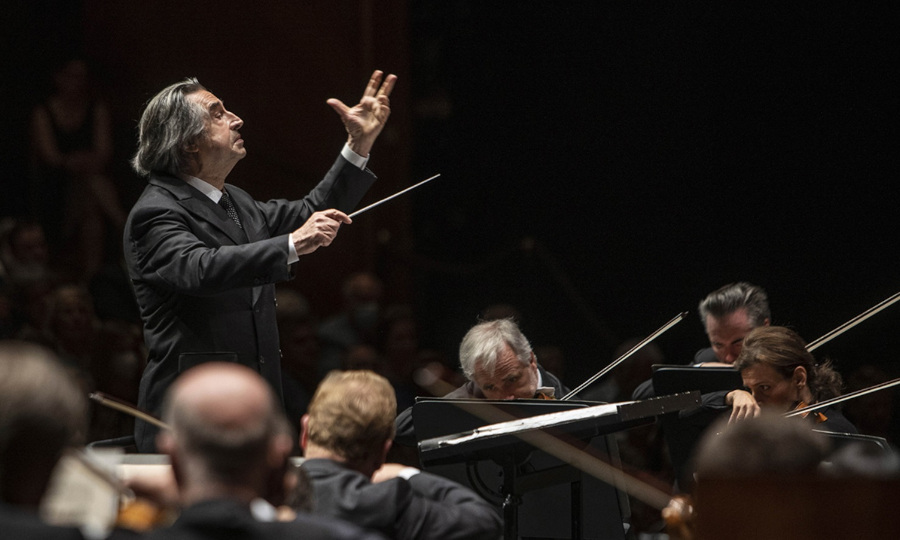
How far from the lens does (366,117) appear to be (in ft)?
10.6

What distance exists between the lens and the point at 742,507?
1.44 meters

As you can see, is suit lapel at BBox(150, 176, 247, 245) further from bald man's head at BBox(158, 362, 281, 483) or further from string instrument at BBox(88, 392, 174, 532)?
A: bald man's head at BBox(158, 362, 281, 483)

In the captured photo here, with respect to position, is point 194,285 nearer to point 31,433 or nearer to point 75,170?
point 31,433

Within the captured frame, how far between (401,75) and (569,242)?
120 cm

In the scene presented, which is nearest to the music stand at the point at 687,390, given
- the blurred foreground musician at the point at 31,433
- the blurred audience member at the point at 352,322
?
the blurred audience member at the point at 352,322

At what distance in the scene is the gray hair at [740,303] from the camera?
162 inches

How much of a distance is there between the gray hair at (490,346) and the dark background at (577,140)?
2.23m

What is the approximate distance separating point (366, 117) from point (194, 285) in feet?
2.74

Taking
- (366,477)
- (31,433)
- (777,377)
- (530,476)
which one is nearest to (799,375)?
(777,377)

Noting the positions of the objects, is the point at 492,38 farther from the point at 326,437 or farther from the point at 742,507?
the point at 742,507

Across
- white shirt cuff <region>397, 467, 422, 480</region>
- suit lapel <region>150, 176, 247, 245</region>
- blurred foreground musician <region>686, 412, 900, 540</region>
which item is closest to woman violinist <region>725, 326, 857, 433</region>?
white shirt cuff <region>397, 467, 422, 480</region>

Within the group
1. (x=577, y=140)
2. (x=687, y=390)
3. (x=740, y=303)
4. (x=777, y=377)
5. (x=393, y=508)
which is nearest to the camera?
(x=393, y=508)

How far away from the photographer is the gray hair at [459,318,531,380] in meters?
3.34

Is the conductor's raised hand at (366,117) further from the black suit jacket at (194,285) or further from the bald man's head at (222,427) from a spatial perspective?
the bald man's head at (222,427)
